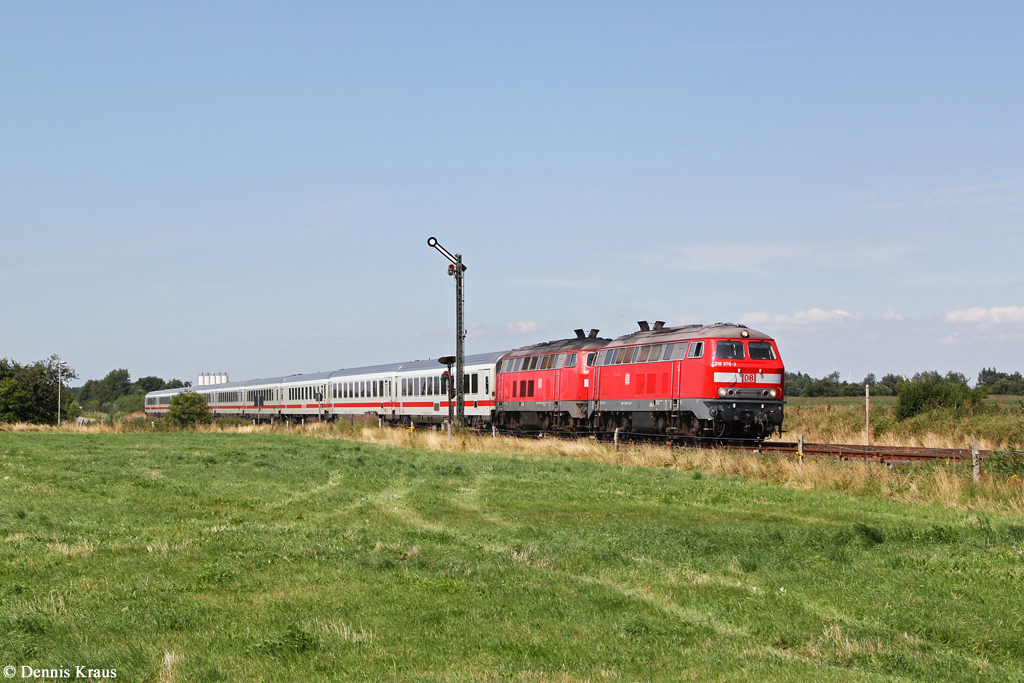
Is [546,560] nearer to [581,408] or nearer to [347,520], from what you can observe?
[347,520]

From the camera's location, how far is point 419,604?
394 inches

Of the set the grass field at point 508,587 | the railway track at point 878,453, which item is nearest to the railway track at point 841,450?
the railway track at point 878,453

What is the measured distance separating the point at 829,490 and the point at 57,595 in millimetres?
15411

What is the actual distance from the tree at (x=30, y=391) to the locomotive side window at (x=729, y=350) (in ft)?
220

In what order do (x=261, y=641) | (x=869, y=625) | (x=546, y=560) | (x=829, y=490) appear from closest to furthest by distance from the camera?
1. (x=261, y=641)
2. (x=869, y=625)
3. (x=546, y=560)
4. (x=829, y=490)

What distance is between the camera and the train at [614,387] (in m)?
31.0

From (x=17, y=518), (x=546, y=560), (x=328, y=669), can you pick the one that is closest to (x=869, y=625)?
(x=546, y=560)

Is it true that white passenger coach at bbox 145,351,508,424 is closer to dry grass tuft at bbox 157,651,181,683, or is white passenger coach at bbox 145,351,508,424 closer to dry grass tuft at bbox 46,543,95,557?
dry grass tuft at bbox 46,543,95,557

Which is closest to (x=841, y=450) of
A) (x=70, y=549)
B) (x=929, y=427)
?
(x=929, y=427)

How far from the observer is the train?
31.0m

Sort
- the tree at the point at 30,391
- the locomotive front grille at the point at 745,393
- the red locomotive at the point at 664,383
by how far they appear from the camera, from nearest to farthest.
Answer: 1. the locomotive front grille at the point at 745,393
2. the red locomotive at the point at 664,383
3. the tree at the point at 30,391

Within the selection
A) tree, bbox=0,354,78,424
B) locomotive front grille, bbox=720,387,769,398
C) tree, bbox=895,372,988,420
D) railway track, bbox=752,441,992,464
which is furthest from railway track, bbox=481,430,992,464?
tree, bbox=0,354,78,424

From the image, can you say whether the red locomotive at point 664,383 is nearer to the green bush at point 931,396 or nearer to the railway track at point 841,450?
the railway track at point 841,450

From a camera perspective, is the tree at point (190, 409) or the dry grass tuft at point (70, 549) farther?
the tree at point (190, 409)
